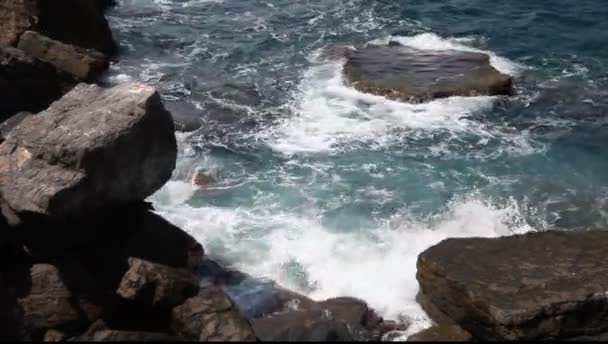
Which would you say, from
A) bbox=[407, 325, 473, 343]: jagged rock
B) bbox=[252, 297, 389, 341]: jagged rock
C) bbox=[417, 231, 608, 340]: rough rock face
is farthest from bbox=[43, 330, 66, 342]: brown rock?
bbox=[417, 231, 608, 340]: rough rock face

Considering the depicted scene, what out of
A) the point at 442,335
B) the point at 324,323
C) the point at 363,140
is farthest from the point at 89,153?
the point at 363,140

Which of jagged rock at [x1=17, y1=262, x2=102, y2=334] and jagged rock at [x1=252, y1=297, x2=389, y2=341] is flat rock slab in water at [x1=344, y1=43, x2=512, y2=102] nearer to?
jagged rock at [x1=252, y1=297, x2=389, y2=341]

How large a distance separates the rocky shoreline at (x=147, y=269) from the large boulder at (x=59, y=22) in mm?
7744

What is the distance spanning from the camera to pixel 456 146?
730 inches

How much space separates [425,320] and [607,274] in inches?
114

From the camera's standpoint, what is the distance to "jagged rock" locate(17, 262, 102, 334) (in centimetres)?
1062

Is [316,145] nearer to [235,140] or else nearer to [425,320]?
[235,140]

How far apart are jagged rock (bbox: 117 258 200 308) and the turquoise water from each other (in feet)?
9.22

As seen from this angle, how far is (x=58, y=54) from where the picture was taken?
19.9 meters

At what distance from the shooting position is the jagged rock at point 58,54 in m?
19.7

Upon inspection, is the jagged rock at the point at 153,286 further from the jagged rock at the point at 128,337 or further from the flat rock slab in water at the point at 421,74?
the flat rock slab in water at the point at 421,74

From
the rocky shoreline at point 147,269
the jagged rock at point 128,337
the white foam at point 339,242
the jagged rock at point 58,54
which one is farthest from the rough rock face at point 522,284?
the jagged rock at point 58,54

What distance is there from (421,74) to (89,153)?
12.3m

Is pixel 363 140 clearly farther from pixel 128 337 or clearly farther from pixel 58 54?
pixel 128 337
